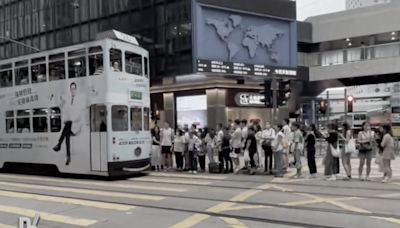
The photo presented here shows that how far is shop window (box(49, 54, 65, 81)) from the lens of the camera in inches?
655

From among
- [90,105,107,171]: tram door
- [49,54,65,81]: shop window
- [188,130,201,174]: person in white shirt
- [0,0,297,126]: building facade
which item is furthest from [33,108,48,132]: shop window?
[0,0,297,126]: building facade

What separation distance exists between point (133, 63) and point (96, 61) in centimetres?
134

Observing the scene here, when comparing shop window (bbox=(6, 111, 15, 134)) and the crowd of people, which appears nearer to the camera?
the crowd of people

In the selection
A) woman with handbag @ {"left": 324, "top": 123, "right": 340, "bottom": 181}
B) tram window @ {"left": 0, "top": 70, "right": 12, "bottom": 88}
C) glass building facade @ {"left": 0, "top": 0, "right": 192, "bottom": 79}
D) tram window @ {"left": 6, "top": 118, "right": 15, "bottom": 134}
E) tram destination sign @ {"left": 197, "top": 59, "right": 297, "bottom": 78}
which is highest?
glass building facade @ {"left": 0, "top": 0, "right": 192, "bottom": 79}

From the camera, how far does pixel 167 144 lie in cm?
1878

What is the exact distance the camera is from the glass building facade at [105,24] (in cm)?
3222

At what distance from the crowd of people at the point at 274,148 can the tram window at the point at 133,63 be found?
9.46ft

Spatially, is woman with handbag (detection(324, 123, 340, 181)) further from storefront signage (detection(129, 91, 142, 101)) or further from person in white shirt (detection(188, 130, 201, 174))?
storefront signage (detection(129, 91, 142, 101))

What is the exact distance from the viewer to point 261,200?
11172mm

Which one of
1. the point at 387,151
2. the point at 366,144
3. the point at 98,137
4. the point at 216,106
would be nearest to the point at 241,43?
the point at 216,106

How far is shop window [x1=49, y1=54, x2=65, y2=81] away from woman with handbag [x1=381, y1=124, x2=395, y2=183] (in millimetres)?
9680

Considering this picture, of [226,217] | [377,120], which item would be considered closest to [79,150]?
[226,217]

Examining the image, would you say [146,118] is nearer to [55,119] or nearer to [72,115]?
[72,115]

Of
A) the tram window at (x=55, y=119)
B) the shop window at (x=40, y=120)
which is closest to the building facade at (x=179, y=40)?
the shop window at (x=40, y=120)
